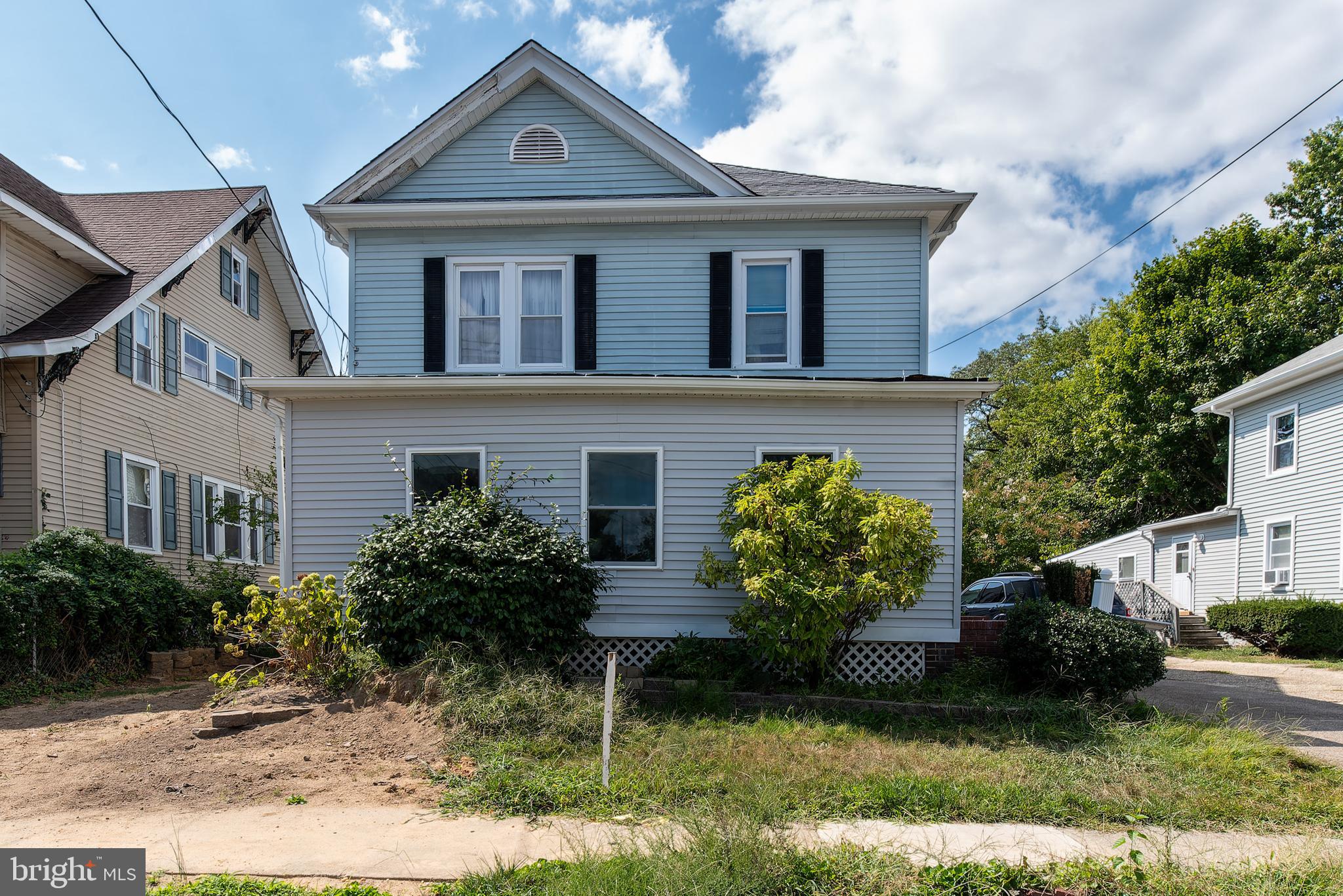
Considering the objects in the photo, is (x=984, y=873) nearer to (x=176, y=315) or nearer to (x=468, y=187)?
(x=468, y=187)

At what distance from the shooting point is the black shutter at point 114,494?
14258 millimetres

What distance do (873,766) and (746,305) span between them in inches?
286

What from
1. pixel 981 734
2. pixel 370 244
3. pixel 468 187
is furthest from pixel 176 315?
pixel 981 734

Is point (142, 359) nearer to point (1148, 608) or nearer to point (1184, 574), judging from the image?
point (1148, 608)

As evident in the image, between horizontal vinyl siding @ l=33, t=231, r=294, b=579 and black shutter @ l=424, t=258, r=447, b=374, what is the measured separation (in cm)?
650

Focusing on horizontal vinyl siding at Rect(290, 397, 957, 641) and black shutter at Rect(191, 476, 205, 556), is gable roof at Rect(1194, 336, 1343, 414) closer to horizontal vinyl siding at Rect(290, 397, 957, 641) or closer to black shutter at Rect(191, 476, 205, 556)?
horizontal vinyl siding at Rect(290, 397, 957, 641)

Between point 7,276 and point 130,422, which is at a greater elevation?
point 7,276

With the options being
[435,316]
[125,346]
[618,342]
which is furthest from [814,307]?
[125,346]

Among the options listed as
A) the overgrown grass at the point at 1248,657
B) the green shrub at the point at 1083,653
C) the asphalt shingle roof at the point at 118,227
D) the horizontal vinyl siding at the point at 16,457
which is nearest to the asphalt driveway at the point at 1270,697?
the overgrown grass at the point at 1248,657

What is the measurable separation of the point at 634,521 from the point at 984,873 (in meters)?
6.70

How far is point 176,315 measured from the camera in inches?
649

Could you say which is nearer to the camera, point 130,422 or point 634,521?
point 634,521

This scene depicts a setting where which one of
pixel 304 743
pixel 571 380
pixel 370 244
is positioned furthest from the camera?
pixel 370 244

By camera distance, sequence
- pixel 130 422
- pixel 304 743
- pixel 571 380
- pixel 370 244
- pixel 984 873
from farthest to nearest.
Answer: pixel 130 422, pixel 370 244, pixel 571 380, pixel 304 743, pixel 984 873
